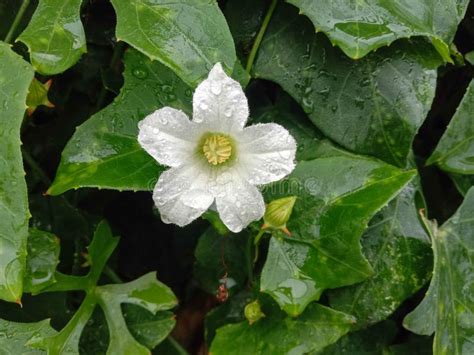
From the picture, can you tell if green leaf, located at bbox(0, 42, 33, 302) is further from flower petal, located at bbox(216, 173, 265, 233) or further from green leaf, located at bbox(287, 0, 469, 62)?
green leaf, located at bbox(287, 0, 469, 62)

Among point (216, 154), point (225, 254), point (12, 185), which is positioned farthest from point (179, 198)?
point (225, 254)

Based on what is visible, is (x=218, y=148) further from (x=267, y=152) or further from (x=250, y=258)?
(x=250, y=258)

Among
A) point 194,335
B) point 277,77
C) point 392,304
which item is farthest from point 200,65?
point 194,335

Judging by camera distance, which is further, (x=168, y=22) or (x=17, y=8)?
(x=17, y=8)

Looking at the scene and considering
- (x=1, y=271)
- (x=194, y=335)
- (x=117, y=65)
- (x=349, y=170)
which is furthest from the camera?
(x=194, y=335)

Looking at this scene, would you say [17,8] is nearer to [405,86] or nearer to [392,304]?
[405,86]
